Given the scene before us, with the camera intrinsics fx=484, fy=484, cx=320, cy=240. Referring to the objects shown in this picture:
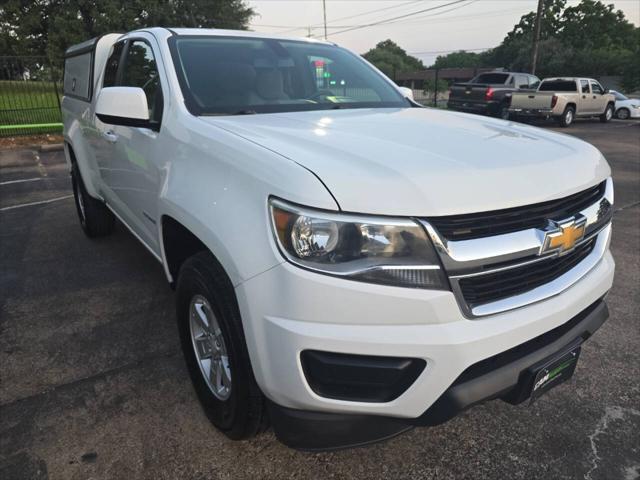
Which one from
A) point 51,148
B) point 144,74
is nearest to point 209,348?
point 144,74

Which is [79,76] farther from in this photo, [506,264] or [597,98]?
[597,98]

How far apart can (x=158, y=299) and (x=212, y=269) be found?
1.89 meters

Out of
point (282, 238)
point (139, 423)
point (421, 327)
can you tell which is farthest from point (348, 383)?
point (139, 423)

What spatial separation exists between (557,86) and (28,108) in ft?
57.1

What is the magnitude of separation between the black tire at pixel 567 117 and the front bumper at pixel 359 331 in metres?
17.8

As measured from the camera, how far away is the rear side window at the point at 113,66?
3.47 m

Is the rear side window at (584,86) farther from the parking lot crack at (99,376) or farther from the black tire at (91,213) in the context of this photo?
the parking lot crack at (99,376)

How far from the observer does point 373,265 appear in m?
1.44

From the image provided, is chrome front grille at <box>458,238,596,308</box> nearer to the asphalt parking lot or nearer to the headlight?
the headlight

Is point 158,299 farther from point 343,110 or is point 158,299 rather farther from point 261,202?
point 261,202

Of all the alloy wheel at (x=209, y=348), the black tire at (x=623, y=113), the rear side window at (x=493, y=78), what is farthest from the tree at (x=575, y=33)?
the alloy wheel at (x=209, y=348)

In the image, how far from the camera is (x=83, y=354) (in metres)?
2.81

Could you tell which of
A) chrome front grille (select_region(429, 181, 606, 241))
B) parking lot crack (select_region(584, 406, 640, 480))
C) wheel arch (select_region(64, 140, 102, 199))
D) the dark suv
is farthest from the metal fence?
parking lot crack (select_region(584, 406, 640, 480))

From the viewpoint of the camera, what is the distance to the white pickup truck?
1.43 meters
